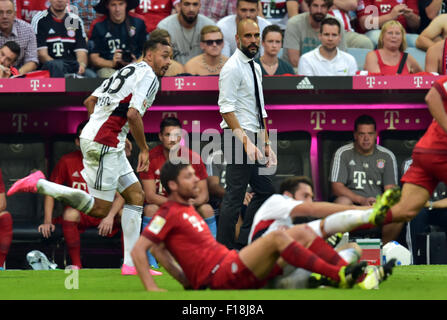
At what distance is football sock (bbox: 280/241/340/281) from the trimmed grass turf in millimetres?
159

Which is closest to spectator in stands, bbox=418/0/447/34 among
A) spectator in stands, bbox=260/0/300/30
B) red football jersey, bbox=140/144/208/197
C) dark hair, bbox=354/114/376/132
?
spectator in stands, bbox=260/0/300/30

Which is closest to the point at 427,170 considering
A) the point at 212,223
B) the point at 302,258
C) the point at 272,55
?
the point at 302,258

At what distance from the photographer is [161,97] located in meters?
10.5

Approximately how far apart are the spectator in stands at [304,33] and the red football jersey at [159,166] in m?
2.17

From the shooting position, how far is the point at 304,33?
37.1 ft

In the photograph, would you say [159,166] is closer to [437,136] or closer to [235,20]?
[235,20]

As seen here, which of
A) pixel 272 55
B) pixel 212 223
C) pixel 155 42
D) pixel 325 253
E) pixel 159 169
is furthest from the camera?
pixel 272 55

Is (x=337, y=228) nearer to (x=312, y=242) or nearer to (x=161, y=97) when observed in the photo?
(x=312, y=242)

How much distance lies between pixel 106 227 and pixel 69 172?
3.24ft

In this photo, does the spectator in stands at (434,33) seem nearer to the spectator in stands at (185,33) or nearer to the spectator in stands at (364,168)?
the spectator in stands at (364,168)

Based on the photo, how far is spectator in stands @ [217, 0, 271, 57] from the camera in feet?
36.5

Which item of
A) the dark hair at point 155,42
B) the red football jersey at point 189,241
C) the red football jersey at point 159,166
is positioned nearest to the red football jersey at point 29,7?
the red football jersey at point 159,166

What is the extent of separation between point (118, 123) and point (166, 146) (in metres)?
2.04
